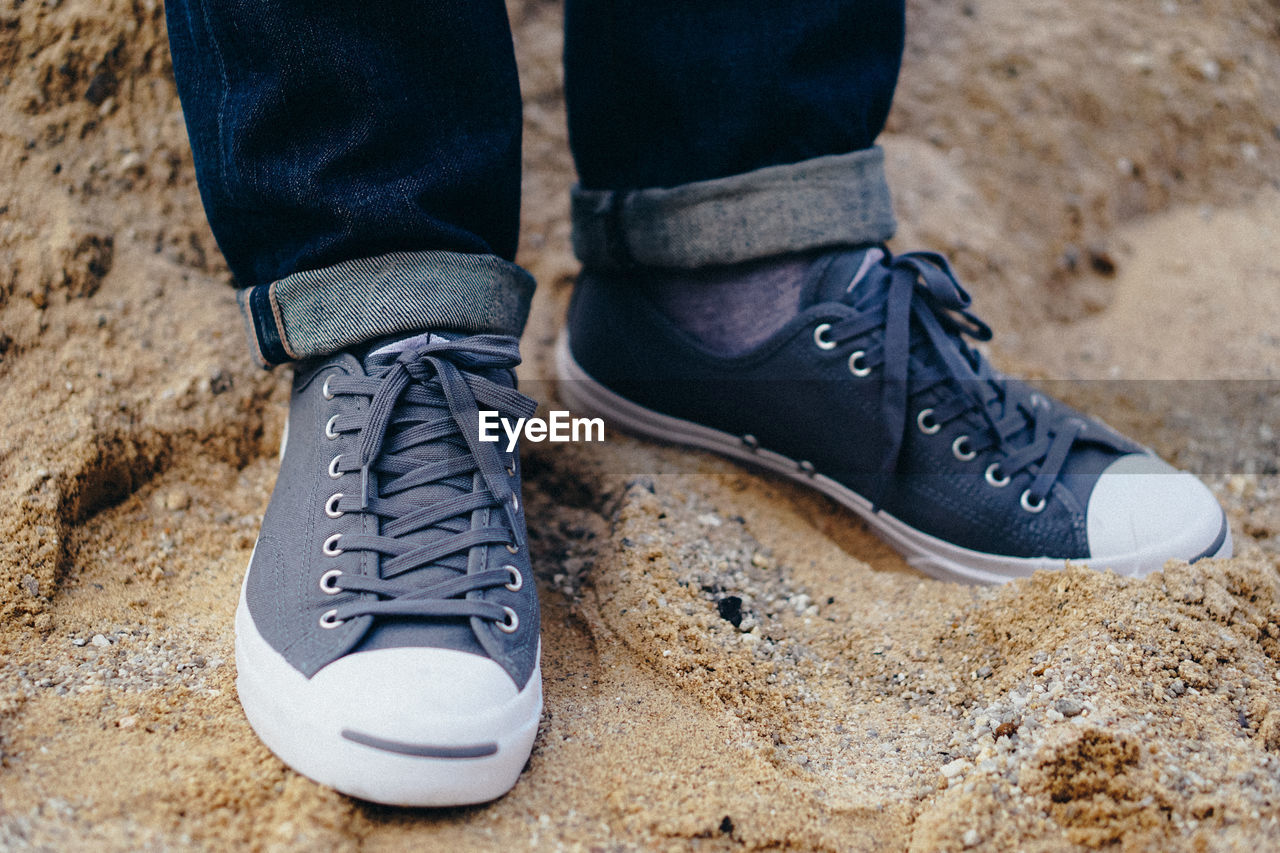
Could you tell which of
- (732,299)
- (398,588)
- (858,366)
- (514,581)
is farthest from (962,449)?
(398,588)

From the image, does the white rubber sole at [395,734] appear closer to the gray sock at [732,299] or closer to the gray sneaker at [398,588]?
the gray sneaker at [398,588]

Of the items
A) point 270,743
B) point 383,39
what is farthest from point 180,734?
point 383,39

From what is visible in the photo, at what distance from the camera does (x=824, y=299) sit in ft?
4.40

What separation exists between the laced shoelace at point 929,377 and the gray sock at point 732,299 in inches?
3.6

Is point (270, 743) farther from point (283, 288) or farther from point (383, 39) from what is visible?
point (383, 39)

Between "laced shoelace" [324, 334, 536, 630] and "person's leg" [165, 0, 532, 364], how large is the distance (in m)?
0.07

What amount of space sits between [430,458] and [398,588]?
7.2 inches

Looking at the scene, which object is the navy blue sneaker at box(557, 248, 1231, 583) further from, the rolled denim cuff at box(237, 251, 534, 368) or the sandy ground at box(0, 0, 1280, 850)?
the rolled denim cuff at box(237, 251, 534, 368)

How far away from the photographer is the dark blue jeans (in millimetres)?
983

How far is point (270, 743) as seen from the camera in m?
0.87

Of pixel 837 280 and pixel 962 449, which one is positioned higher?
pixel 837 280

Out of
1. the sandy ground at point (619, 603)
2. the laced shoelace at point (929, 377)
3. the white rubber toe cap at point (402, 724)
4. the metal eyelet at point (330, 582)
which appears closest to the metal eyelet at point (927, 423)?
the laced shoelace at point (929, 377)

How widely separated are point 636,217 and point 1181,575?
3.03 feet

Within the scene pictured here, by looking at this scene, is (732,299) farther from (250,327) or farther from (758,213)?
(250,327)
